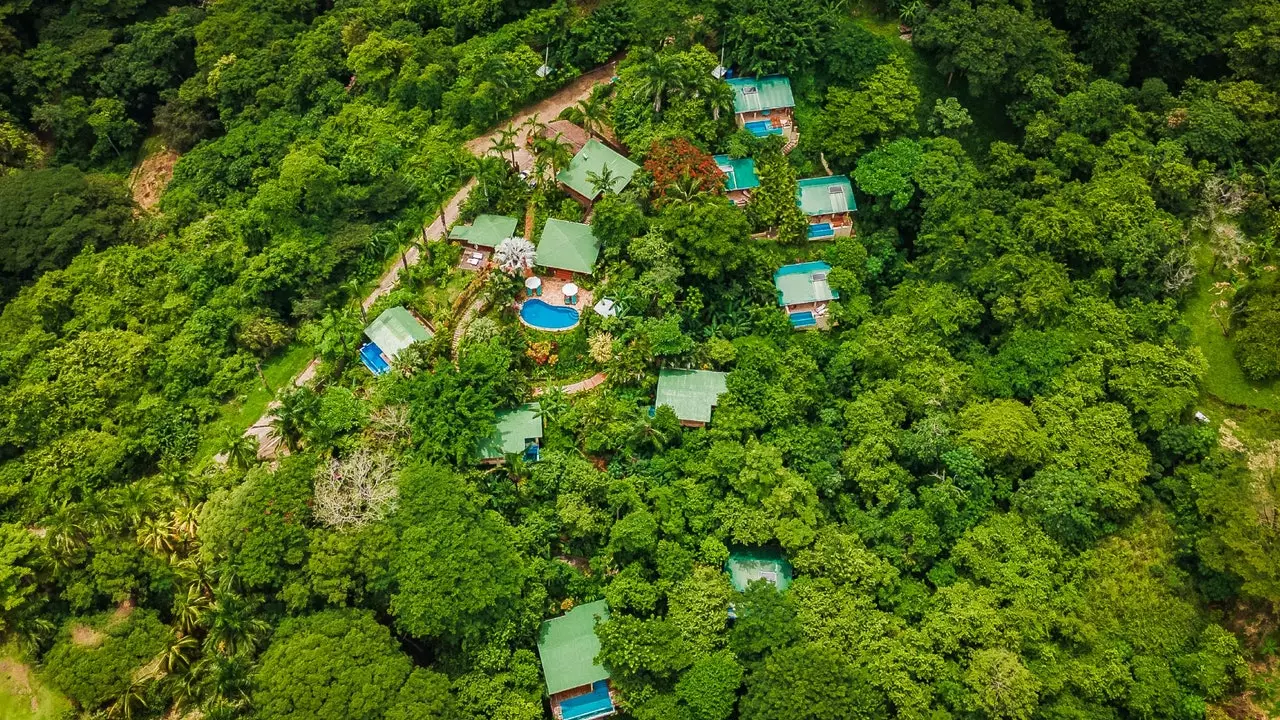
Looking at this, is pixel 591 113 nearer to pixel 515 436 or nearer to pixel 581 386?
pixel 581 386

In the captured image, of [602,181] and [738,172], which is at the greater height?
[602,181]

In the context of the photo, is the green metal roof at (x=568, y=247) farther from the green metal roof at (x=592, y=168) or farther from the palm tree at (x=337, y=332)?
the palm tree at (x=337, y=332)

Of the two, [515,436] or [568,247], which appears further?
[568,247]

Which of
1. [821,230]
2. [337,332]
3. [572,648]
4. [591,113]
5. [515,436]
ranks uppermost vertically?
[591,113]

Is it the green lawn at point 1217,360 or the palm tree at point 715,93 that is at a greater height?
the palm tree at point 715,93

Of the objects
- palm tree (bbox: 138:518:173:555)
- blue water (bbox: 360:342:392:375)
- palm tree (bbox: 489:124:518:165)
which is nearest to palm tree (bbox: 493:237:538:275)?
palm tree (bbox: 489:124:518:165)

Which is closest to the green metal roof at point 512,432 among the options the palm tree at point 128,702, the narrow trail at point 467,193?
the narrow trail at point 467,193

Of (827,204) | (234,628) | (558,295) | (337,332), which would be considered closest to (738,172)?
(827,204)
